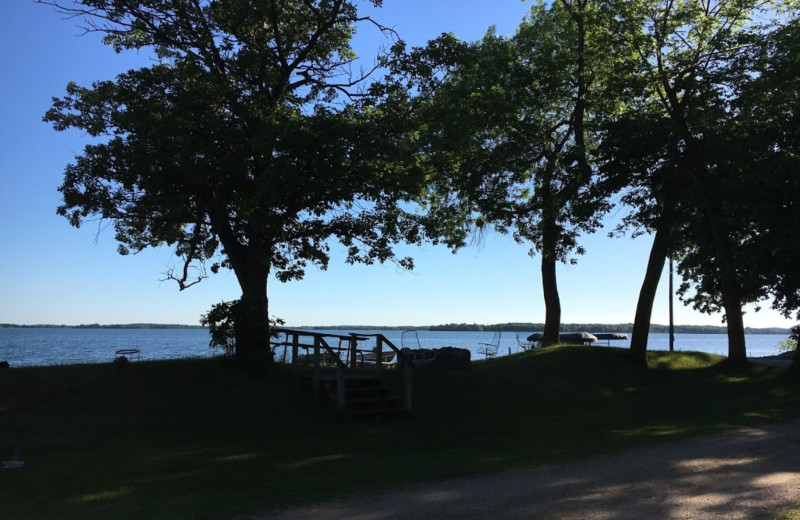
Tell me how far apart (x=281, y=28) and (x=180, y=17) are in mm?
2467

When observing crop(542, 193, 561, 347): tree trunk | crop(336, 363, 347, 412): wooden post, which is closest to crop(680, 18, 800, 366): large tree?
crop(542, 193, 561, 347): tree trunk

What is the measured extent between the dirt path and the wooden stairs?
5197 millimetres

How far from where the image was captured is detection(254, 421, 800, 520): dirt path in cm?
609

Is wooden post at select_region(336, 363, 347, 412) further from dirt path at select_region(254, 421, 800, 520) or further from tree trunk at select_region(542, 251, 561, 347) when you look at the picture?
tree trunk at select_region(542, 251, 561, 347)

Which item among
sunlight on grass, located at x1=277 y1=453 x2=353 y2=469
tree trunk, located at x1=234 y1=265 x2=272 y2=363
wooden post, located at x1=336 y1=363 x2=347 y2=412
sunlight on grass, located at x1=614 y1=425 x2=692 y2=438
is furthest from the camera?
tree trunk, located at x1=234 y1=265 x2=272 y2=363

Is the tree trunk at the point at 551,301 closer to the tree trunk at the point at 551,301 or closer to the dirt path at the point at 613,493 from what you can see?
the tree trunk at the point at 551,301

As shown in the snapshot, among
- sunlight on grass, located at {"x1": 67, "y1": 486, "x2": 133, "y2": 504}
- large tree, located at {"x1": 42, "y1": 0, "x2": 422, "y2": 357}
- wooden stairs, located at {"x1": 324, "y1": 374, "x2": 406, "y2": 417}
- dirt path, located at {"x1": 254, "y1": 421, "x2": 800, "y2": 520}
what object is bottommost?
sunlight on grass, located at {"x1": 67, "y1": 486, "x2": 133, "y2": 504}

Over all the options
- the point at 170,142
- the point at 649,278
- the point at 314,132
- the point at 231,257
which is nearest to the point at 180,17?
the point at 170,142

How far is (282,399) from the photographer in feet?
43.7

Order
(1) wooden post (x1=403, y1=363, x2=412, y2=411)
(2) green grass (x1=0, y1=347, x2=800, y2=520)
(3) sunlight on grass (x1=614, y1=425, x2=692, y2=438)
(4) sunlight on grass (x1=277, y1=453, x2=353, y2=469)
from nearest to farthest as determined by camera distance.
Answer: (2) green grass (x1=0, y1=347, x2=800, y2=520)
(4) sunlight on grass (x1=277, y1=453, x2=353, y2=469)
(3) sunlight on grass (x1=614, y1=425, x2=692, y2=438)
(1) wooden post (x1=403, y1=363, x2=412, y2=411)

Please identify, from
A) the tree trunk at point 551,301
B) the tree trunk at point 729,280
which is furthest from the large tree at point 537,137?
the tree trunk at point 729,280

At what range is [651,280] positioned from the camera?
21.3 metres

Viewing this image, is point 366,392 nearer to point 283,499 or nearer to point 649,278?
point 283,499

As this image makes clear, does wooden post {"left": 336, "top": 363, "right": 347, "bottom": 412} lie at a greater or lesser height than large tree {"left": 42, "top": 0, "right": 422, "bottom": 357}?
lesser
